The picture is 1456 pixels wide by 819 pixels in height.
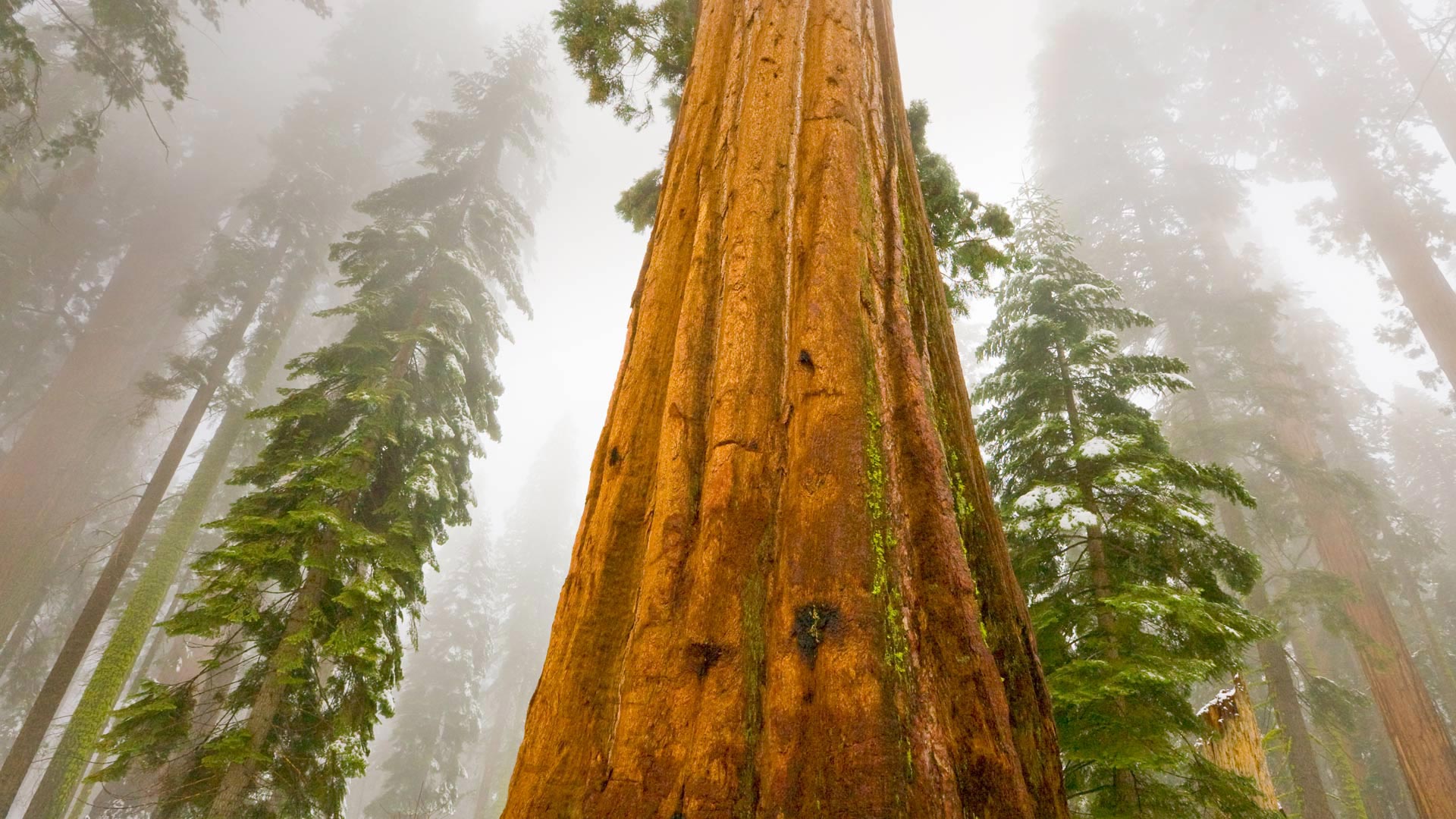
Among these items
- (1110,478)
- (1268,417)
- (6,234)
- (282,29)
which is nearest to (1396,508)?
(1268,417)

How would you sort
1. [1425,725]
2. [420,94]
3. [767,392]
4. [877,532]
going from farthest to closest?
[420,94] < [1425,725] < [767,392] < [877,532]

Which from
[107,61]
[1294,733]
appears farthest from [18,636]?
[1294,733]

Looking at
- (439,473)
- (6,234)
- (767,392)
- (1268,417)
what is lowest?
(767,392)

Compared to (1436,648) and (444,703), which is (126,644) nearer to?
(444,703)

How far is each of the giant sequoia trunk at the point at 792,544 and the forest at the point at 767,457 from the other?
11 mm

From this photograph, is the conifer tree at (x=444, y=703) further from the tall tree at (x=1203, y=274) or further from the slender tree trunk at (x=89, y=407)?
the tall tree at (x=1203, y=274)

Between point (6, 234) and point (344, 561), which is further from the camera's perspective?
point (6, 234)

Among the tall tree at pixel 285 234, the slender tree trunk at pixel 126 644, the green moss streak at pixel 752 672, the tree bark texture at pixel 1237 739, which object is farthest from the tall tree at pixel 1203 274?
the tall tree at pixel 285 234

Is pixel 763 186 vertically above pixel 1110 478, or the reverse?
pixel 1110 478

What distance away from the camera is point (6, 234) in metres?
19.7

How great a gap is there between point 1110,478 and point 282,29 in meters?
60.6

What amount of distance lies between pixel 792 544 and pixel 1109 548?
499 centimetres

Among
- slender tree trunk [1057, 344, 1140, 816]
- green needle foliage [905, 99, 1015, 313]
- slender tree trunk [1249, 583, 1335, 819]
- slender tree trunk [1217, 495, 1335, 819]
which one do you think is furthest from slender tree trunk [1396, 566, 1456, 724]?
green needle foliage [905, 99, 1015, 313]

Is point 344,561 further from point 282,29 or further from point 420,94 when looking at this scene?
point 282,29
